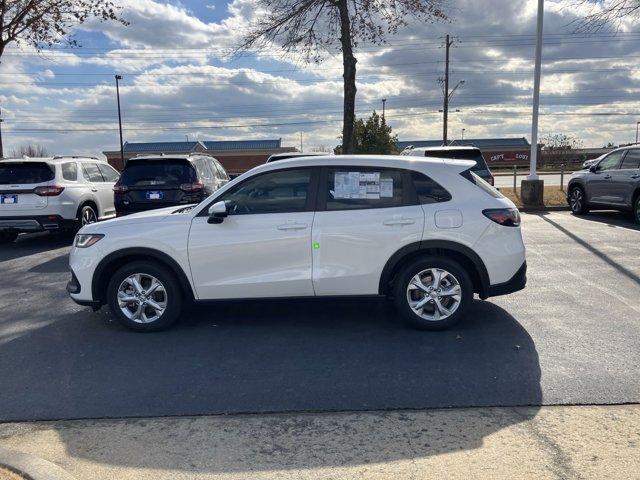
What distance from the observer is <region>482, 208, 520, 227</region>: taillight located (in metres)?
5.39

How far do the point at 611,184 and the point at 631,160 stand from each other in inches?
28.0

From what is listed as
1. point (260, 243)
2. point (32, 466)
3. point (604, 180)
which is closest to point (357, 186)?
point (260, 243)

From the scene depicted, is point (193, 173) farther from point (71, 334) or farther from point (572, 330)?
point (572, 330)

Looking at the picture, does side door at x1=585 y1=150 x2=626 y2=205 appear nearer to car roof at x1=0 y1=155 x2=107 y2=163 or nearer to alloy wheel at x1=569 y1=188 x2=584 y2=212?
alloy wheel at x1=569 y1=188 x2=584 y2=212

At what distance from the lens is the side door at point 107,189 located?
1211 cm

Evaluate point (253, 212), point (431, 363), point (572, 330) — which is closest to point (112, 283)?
point (253, 212)

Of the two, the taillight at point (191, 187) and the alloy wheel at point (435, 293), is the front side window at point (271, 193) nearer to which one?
the alloy wheel at point (435, 293)

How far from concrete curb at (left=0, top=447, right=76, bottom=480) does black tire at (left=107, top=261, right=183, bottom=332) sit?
2.35 meters

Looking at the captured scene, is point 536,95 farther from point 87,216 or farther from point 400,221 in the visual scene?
point 400,221

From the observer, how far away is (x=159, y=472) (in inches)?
127

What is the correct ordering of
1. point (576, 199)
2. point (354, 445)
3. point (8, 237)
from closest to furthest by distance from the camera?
1. point (354, 445)
2. point (8, 237)
3. point (576, 199)

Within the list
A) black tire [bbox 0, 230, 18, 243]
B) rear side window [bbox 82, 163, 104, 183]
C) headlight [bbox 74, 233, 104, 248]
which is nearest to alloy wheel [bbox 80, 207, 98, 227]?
rear side window [bbox 82, 163, 104, 183]

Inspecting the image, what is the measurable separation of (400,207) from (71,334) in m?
3.50

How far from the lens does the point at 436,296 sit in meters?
5.44
